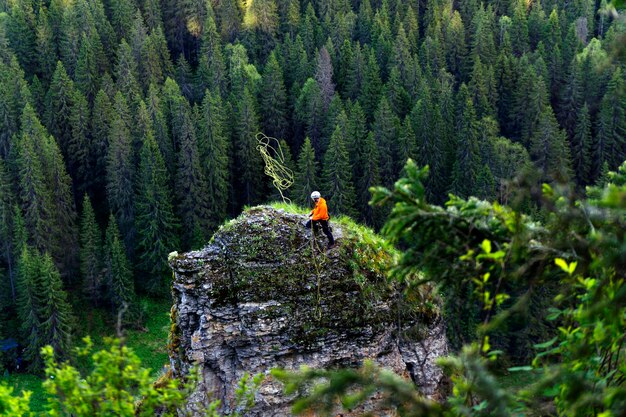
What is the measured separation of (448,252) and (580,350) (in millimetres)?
1545

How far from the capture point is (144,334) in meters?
58.2

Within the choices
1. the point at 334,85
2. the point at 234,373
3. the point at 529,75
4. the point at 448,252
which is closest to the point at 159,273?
the point at 334,85

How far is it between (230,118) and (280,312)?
5587 centimetres

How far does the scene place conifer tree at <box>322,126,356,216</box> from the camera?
60281 mm

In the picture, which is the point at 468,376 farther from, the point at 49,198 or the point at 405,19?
the point at 405,19

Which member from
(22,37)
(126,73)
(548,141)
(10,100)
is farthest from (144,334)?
(22,37)

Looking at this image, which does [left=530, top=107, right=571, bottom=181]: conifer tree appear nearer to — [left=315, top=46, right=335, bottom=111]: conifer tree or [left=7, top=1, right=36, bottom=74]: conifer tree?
[left=315, top=46, right=335, bottom=111]: conifer tree

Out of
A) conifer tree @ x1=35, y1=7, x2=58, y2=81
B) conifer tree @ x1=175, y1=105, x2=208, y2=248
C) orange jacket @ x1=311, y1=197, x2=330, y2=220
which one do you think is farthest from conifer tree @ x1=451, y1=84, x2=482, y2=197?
orange jacket @ x1=311, y1=197, x2=330, y2=220

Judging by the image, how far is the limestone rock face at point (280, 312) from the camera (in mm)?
16812

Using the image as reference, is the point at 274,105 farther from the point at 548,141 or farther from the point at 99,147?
the point at 548,141

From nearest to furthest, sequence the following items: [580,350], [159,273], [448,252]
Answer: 1. [580,350]
2. [448,252]
3. [159,273]

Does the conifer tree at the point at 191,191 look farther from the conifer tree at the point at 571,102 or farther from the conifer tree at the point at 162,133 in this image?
the conifer tree at the point at 571,102

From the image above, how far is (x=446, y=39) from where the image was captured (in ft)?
302

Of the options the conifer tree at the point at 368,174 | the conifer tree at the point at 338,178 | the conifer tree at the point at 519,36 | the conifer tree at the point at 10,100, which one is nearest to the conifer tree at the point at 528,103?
the conifer tree at the point at 519,36
